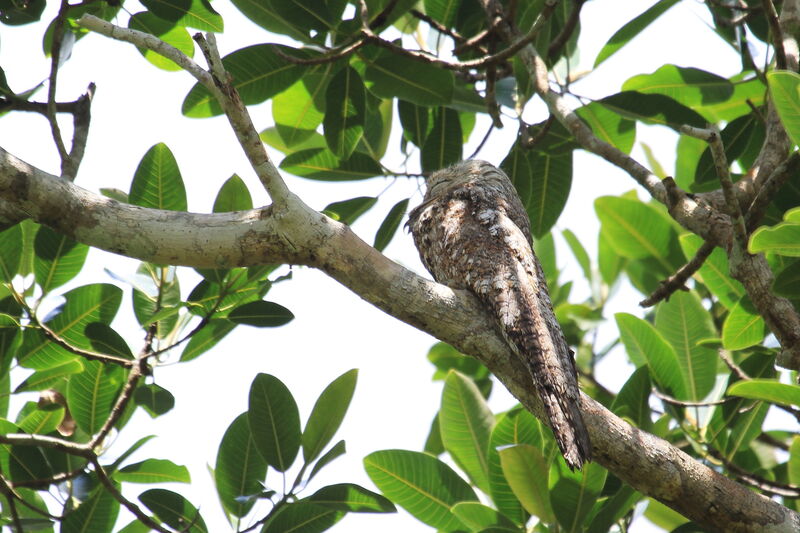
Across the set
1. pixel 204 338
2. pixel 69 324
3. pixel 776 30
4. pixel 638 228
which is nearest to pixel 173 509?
pixel 204 338

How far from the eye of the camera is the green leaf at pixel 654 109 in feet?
11.6

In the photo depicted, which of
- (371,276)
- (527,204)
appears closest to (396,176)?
(527,204)

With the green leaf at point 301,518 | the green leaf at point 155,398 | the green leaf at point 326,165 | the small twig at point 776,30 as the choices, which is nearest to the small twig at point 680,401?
the small twig at point 776,30

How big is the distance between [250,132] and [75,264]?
1.27m

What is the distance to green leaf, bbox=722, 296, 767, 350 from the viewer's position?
316cm

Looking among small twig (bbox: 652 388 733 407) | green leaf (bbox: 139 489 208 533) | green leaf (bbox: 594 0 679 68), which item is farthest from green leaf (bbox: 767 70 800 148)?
green leaf (bbox: 139 489 208 533)

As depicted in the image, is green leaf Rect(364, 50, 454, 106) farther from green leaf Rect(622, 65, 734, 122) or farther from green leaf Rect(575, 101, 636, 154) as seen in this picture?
green leaf Rect(622, 65, 734, 122)

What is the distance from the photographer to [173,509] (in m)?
3.02

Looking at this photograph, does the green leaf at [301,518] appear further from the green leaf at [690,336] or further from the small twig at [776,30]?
the small twig at [776,30]

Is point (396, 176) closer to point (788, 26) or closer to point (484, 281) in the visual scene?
point (484, 281)

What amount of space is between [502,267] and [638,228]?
172cm

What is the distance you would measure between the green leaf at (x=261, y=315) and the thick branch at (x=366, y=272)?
0.59 metres

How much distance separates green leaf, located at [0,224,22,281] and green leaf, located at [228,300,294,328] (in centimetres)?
90

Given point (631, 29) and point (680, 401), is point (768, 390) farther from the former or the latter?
point (631, 29)
